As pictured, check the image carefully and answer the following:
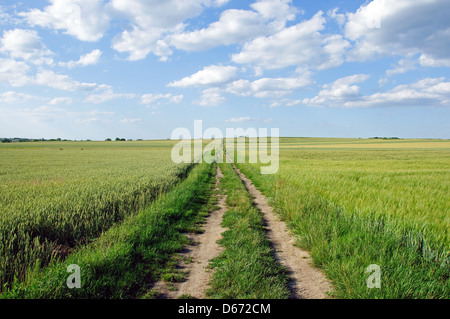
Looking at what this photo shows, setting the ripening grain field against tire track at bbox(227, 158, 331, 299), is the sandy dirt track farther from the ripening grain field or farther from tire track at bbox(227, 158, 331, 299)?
the ripening grain field

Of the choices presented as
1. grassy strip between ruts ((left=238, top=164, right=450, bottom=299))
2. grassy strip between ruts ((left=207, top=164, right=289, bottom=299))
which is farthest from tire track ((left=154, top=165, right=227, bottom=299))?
grassy strip between ruts ((left=238, top=164, right=450, bottom=299))

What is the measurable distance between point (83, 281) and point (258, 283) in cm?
280

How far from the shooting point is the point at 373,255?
4660mm

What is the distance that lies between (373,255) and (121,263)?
477 cm

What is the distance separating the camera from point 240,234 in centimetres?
643

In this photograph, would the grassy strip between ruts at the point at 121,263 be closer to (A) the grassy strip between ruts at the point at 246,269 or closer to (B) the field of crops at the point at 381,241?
(A) the grassy strip between ruts at the point at 246,269

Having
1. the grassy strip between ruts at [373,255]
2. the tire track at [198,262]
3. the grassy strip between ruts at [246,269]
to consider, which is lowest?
the tire track at [198,262]

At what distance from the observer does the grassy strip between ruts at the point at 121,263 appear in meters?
3.69

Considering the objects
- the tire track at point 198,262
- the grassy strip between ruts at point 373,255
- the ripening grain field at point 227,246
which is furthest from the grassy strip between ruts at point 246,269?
the grassy strip between ruts at point 373,255

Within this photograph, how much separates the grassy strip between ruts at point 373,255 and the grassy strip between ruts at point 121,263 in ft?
10.2

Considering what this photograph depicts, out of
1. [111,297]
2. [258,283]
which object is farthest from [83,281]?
[258,283]

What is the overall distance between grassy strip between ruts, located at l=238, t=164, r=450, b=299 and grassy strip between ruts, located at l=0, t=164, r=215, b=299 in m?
3.12

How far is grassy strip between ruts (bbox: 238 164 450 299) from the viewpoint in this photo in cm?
375
